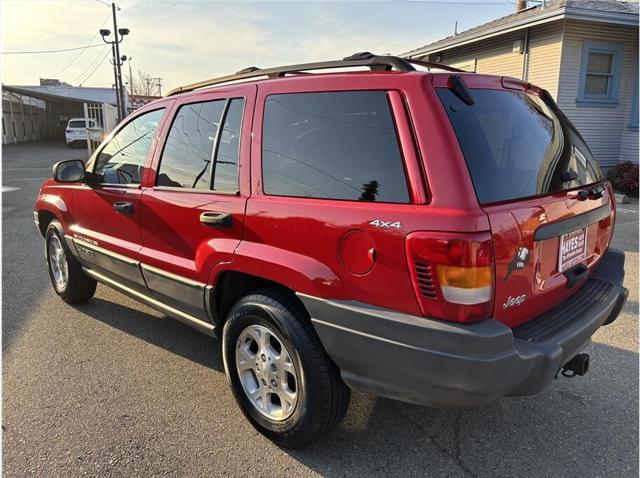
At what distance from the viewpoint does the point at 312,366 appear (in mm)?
2355

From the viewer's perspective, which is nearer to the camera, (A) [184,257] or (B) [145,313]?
(A) [184,257]

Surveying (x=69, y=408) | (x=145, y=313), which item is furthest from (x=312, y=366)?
(x=145, y=313)

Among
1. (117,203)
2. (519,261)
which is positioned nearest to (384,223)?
(519,261)

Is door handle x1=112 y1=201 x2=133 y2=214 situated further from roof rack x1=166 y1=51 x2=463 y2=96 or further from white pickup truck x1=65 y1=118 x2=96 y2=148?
white pickup truck x1=65 y1=118 x2=96 y2=148

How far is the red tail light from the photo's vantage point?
1915 mm

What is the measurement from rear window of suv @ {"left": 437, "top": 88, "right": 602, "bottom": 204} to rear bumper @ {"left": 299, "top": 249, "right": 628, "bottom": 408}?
58 cm

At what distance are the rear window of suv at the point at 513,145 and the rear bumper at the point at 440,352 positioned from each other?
581 mm

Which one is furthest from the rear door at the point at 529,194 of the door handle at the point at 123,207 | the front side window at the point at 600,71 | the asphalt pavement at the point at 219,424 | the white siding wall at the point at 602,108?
the front side window at the point at 600,71

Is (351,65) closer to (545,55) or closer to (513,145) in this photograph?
(513,145)

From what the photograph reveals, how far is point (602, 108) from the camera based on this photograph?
1177 centimetres

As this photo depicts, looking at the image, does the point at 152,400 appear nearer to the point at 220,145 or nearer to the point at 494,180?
the point at 220,145

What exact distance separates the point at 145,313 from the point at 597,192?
371 centimetres

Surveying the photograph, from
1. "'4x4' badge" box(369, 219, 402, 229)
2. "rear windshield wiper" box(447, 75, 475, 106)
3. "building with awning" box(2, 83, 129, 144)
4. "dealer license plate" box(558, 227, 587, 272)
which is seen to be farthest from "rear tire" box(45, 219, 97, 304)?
"building with awning" box(2, 83, 129, 144)

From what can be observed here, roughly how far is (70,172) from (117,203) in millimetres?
745
